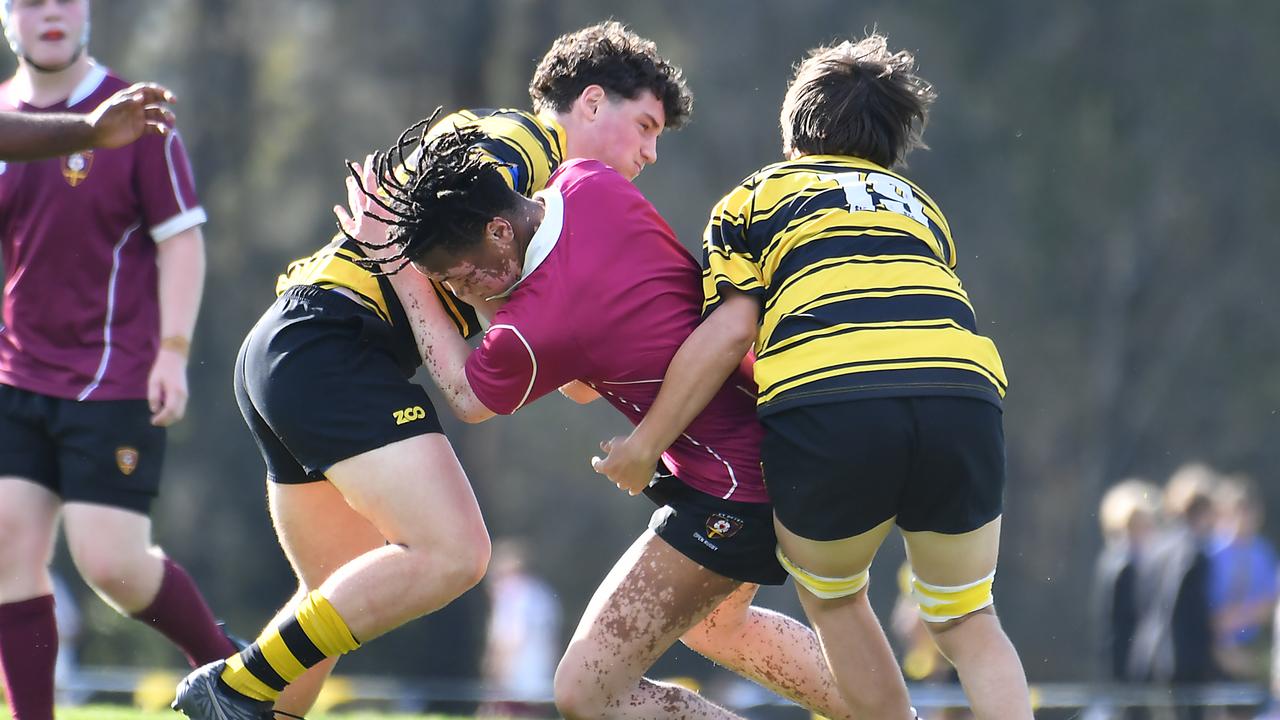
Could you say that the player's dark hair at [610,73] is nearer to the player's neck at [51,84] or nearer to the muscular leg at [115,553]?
the player's neck at [51,84]

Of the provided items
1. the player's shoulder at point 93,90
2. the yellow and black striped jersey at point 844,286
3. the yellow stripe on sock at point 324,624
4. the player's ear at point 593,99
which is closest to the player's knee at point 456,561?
the yellow stripe on sock at point 324,624

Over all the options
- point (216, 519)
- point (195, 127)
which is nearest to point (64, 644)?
point (216, 519)

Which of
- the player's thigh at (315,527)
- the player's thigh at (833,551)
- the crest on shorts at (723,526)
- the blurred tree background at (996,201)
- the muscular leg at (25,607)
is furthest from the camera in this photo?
the blurred tree background at (996,201)

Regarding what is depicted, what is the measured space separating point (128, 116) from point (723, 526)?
176 centimetres

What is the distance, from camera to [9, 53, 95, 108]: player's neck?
4930 mm

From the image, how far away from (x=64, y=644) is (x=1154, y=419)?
493 inches

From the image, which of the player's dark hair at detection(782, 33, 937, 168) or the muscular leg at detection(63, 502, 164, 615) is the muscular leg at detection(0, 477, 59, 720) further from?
the player's dark hair at detection(782, 33, 937, 168)

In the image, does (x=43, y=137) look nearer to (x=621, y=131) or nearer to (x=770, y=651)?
(x=621, y=131)

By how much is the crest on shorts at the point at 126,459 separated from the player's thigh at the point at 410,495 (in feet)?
3.37

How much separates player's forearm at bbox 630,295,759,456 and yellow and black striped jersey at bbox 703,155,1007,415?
1.9 inches

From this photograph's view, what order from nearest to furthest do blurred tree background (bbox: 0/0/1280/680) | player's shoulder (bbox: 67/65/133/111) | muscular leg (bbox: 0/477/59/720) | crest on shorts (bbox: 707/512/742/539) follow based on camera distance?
crest on shorts (bbox: 707/512/742/539) → muscular leg (bbox: 0/477/59/720) → player's shoulder (bbox: 67/65/133/111) → blurred tree background (bbox: 0/0/1280/680)

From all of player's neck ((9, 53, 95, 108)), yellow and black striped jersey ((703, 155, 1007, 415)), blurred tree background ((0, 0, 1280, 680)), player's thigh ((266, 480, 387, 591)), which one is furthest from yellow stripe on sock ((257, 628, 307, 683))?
blurred tree background ((0, 0, 1280, 680))

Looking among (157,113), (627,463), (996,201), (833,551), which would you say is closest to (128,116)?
(157,113)

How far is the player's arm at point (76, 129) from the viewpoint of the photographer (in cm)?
391
